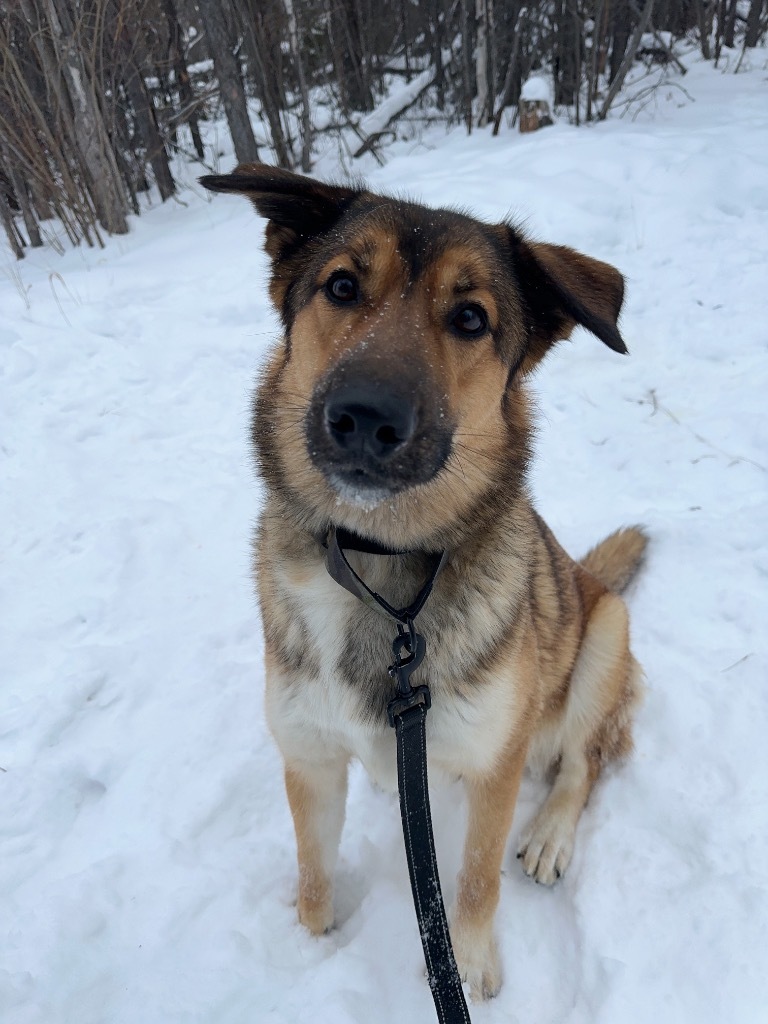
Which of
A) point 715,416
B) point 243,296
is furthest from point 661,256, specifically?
point 243,296

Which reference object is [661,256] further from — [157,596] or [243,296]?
[157,596]

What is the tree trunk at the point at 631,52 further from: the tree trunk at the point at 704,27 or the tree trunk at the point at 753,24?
the tree trunk at the point at 753,24

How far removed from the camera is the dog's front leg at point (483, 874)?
2.20 metres

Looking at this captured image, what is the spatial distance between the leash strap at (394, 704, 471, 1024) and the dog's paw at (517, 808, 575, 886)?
0.96m

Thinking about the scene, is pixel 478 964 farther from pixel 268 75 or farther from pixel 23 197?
pixel 268 75

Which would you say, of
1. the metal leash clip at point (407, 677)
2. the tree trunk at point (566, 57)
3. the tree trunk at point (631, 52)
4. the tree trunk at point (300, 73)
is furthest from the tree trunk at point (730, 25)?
the metal leash clip at point (407, 677)

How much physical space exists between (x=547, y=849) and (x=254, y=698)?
1522mm

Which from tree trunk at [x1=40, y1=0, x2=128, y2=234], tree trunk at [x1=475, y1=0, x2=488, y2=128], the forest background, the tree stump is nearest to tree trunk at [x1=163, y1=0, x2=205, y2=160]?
the forest background

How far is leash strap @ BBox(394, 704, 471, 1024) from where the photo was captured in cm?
159

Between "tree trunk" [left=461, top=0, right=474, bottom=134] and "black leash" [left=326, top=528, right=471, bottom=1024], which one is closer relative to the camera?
"black leash" [left=326, top=528, right=471, bottom=1024]

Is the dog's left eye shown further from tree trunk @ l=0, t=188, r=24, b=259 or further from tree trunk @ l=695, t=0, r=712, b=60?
tree trunk @ l=695, t=0, r=712, b=60

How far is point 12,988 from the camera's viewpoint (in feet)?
7.43

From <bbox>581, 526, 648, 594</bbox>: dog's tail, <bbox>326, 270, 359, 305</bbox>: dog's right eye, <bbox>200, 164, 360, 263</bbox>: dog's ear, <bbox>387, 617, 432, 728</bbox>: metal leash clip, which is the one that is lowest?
<bbox>581, 526, 648, 594</bbox>: dog's tail

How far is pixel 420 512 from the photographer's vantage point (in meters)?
2.05
